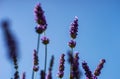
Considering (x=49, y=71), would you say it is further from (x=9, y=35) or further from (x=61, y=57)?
(x=9, y=35)

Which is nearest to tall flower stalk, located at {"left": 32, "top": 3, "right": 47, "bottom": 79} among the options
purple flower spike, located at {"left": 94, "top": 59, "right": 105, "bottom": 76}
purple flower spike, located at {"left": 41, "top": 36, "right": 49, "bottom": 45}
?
purple flower spike, located at {"left": 41, "top": 36, "right": 49, "bottom": 45}

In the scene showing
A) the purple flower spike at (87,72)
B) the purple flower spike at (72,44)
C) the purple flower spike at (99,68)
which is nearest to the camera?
the purple flower spike at (87,72)

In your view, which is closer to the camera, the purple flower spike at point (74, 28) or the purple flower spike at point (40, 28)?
the purple flower spike at point (40, 28)

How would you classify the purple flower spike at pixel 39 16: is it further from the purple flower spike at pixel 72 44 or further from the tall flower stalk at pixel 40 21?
the purple flower spike at pixel 72 44

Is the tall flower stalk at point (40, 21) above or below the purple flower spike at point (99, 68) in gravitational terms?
above

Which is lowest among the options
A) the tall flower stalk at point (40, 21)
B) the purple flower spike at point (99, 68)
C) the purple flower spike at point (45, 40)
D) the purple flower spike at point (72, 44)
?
the purple flower spike at point (99, 68)

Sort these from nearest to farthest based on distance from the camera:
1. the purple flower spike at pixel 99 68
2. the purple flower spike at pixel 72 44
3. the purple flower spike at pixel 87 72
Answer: the purple flower spike at pixel 87 72 < the purple flower spike at pixel 99 68 < the purple flower spike at pixel 72 44

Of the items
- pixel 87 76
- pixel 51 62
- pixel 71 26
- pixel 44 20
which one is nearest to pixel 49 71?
pixel 51 62

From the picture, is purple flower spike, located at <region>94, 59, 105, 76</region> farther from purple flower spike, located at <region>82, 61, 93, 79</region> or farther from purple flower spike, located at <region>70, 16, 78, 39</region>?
purple flower spike, located at <region>82, 61, 93, 79</region>

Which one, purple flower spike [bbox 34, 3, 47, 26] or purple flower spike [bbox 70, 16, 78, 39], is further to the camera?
purple flower spike [bbox 70, 16, 78, 39]

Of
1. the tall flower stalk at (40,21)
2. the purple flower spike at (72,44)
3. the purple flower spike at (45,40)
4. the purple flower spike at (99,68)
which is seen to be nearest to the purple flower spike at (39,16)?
the tall flower stalk at (40,21)

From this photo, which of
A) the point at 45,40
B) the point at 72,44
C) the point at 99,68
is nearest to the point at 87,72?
the point at 99,68

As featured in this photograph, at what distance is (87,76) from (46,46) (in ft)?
5.18

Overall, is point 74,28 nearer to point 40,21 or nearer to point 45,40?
point 45,40
